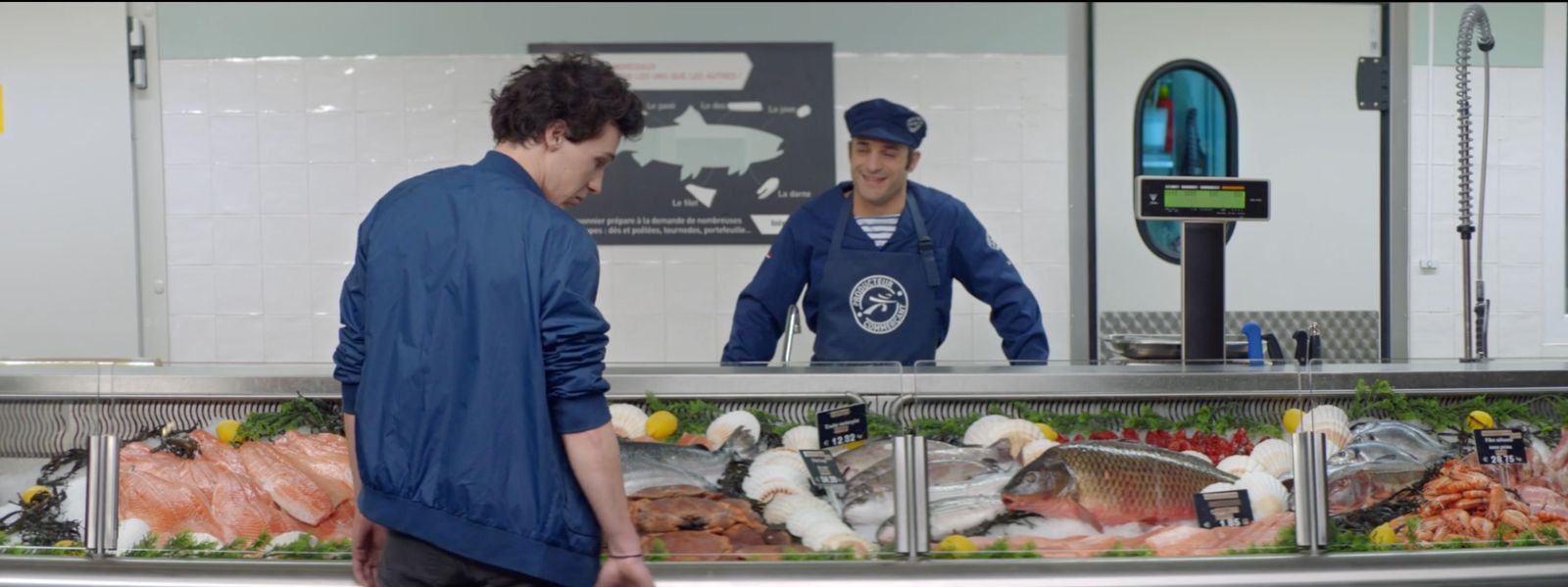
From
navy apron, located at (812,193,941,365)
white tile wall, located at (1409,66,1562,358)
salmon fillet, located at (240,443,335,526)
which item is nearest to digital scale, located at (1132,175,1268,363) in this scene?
navy apron, located at (812,193,941,365)

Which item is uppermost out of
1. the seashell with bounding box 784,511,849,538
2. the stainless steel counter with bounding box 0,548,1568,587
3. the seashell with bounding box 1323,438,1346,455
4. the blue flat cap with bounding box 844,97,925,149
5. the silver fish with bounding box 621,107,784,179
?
the silver fish with bounding box 621,107,784,179

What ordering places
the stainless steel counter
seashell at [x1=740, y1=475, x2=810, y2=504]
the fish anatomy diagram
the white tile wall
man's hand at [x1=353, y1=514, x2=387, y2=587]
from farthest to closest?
the fish anatomy diagram < the white tile wall < seashell at [x1=740, y1=475, x2=810, y2=504] < the stainless steel counter < man's hand at [x1=353, y1=514, x2=387, y2=587]

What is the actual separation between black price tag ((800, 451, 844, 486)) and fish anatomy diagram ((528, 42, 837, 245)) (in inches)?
110

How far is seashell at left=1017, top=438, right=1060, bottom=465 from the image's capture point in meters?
2.63

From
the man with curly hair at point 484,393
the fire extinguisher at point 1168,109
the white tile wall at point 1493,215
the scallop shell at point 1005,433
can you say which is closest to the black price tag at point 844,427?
the scallop shell at point 1005,433

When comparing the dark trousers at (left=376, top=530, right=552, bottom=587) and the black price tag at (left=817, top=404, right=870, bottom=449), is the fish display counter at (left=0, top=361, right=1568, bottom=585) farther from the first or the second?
Result: the dark trousers at (left=376, top=530, right=552, bottom=587)

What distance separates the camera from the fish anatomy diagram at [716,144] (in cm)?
527

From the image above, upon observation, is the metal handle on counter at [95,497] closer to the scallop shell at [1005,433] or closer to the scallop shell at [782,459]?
the scallop shell at [782,459]

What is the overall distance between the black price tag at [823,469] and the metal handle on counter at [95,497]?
4.22ft

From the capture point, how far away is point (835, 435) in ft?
8.43

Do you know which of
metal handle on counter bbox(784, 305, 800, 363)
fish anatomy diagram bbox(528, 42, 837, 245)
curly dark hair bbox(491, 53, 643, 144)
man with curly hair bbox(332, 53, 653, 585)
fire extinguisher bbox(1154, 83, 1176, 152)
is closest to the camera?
man with curly hair bbox(332, 53, 653, 585)

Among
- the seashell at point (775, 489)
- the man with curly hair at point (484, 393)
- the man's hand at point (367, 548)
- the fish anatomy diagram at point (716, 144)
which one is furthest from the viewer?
the fish anatomy diagram at point (716, 144)

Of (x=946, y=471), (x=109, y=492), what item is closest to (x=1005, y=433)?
(x=946, y=471)

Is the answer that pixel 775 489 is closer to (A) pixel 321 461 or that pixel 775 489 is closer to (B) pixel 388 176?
(A) pixel 321 461
